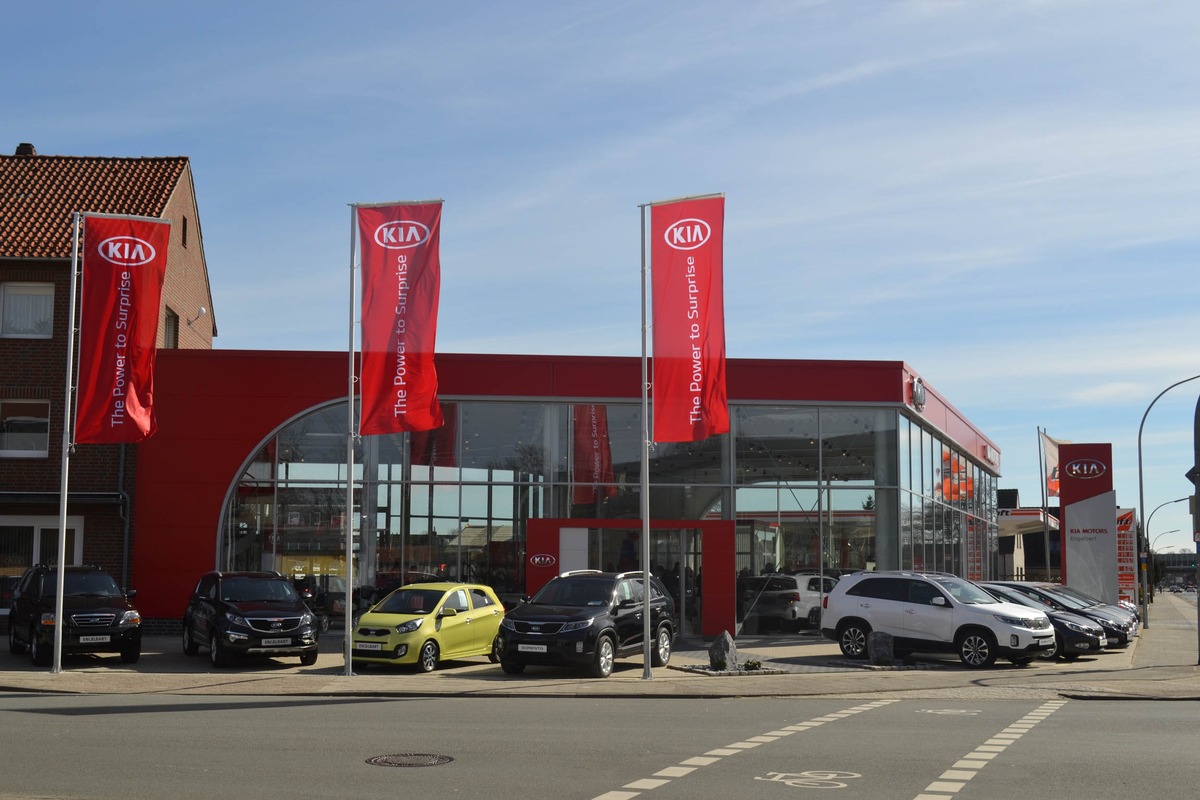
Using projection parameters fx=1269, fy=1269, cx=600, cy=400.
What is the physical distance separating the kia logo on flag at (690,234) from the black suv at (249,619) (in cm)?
884

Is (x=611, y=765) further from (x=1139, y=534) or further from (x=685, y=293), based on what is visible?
(x=1139, y=534)

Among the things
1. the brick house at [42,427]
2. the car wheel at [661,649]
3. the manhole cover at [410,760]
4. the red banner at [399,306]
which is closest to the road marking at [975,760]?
the manhole cover at [410,760]

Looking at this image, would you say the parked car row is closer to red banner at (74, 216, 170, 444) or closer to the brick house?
red banner at (74, 216, 170, 444)

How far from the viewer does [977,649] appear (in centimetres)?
2281

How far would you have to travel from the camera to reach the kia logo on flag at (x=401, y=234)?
20375mm

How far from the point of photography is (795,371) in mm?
29438

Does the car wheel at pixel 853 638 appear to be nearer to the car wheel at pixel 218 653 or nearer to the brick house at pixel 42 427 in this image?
the car wheel at pixel 218 653

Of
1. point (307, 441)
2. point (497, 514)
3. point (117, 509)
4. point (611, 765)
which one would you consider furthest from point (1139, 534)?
point (611, 765)

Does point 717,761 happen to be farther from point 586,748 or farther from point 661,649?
point 661,649

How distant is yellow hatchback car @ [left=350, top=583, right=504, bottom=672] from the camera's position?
20.8 metres

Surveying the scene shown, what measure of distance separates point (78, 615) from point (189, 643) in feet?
7.49

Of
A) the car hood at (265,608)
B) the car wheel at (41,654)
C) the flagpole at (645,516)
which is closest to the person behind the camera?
the flagpole at (645,516)

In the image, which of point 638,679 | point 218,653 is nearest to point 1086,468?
point 638,679

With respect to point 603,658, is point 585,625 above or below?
above
